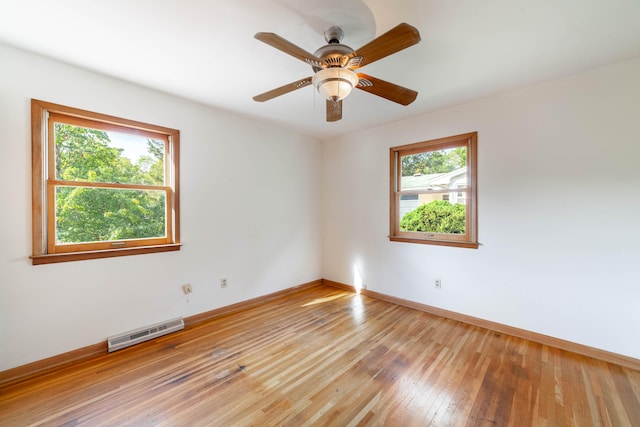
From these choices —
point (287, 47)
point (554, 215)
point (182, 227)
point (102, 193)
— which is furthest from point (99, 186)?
point (554, 215)

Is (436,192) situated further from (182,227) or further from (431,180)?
(182,227)

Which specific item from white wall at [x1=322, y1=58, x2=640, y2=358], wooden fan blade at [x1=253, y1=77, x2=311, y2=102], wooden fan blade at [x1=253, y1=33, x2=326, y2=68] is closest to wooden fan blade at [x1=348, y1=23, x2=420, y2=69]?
wooden fan blade at [x1=253, y1=33, x2=326, y2=68]

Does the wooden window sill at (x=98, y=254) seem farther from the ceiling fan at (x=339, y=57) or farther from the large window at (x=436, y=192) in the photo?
the large window at (x=436, y=192)

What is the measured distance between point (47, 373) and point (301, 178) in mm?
3432

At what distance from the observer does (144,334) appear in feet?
8.31

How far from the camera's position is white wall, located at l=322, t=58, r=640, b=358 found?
2.18 metres

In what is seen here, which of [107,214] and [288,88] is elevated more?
[288,88]

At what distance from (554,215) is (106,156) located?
4384 mm

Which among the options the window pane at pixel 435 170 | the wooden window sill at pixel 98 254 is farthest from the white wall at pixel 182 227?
the window pane at pixel 435 170

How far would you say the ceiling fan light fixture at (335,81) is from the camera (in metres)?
1.58

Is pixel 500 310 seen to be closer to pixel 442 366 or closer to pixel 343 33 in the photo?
pixel 442 366

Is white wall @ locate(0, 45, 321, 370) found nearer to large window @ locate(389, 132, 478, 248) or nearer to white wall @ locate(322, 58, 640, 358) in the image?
large window @ locate(389, 132, 478, 248)

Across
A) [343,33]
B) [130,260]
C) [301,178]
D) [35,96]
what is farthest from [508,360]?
[35,96]

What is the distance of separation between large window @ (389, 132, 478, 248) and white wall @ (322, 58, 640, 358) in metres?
0.11
